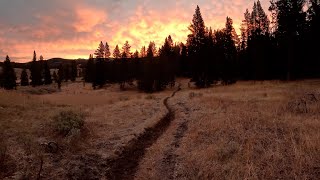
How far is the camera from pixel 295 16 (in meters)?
47.0

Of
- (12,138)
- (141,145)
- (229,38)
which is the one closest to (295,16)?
(229,38)

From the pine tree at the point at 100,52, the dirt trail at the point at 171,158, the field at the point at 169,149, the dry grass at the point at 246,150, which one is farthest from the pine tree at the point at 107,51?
the dirt trail at the point at 171,158

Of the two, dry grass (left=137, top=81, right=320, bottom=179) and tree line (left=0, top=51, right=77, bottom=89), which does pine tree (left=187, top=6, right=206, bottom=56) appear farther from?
tree line (left=0, top=51, right=77, bottom=89)

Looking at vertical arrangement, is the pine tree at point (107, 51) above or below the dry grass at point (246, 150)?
above

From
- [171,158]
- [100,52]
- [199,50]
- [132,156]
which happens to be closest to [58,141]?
[132,156]

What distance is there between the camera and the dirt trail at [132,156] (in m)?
11.3

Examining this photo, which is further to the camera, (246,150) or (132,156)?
(132,156)

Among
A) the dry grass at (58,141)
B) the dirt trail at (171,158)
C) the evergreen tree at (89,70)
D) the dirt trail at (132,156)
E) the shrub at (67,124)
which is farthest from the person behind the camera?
the evergreen tree at (89,70)

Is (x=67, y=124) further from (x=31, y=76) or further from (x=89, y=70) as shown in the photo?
(x=31, y=76)

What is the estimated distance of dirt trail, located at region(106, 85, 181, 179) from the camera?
1130cm

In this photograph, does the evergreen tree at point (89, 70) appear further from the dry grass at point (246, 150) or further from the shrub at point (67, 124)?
the dry grass at point (246, 150)

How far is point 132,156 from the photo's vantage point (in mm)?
13367

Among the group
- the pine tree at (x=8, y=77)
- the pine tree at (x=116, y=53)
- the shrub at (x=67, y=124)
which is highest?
the pine tree at (x=116, y=53)

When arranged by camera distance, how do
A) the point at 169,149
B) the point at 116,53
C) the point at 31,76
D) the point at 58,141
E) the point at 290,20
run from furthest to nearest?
the point at 31,76
the point at 116,53
the point at 290,20
the point at 169,149
the point at 58,141
